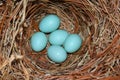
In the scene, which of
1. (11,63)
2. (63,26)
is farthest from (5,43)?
(63,26)

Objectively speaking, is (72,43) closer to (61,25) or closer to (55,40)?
(55,40)

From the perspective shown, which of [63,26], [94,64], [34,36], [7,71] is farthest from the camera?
[63,26]

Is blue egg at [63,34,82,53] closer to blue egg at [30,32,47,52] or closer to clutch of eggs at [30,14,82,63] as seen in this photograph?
clutch of eggs at [30,14,82,63]

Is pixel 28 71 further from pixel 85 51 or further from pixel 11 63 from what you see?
pixel 85 51

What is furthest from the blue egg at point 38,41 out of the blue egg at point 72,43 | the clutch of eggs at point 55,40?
the blue egg at point 72,43

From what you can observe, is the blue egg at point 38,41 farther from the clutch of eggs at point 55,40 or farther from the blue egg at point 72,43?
the blue egg at point 72,43

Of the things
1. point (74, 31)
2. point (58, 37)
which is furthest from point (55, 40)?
point (74, 31)
